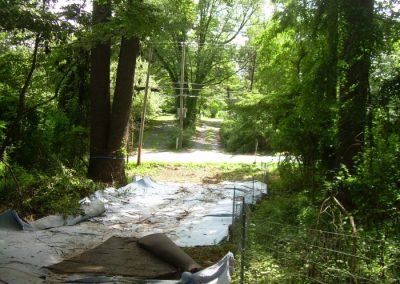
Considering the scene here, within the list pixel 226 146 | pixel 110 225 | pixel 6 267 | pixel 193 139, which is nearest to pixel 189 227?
pixel 110 225

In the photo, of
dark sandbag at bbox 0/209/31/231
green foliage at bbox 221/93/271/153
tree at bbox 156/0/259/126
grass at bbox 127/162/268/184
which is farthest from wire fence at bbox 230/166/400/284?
tree at bbox 156/0/259/126

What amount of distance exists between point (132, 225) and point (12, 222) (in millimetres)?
2059

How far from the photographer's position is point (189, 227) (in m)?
7.67

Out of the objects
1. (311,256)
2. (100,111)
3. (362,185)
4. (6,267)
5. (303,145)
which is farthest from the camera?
(100,111)

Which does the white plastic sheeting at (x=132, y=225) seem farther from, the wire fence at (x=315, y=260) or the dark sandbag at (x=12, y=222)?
the wire fence at (x=315, y=260)

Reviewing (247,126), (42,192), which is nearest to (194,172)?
(247,126)

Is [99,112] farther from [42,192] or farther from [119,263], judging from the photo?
[119,263]

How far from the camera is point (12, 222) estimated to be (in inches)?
271

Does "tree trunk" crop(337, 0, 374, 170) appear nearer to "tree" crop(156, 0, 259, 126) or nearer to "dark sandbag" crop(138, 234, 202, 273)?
"dark sandbag" crop(138, 234, 202, 273)

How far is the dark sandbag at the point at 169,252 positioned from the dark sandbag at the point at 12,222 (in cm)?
216

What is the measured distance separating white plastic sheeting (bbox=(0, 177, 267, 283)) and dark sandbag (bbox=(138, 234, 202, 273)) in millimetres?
942

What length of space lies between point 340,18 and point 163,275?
19.1ft

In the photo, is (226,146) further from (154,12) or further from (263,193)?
(154,12)

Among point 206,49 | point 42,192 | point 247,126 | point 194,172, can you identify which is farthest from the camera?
point 206,49
